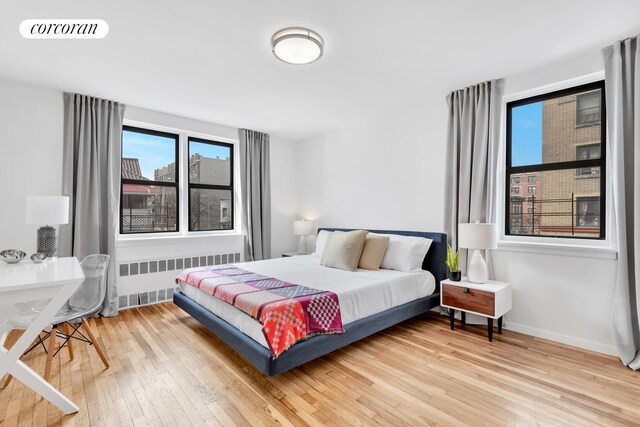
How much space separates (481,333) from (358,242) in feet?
4.96

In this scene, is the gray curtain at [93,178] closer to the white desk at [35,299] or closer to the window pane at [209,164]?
the window pane at [209,164]

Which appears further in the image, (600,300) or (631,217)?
(600,300)

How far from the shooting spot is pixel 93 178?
11.3ft

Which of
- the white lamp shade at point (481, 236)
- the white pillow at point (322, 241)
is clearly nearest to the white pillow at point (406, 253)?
the white lamp shade at point (481, 236)

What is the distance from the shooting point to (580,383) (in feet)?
6.73

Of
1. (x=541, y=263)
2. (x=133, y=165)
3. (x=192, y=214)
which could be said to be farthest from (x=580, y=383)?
(x=133, y=165)

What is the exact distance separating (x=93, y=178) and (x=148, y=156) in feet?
2.72

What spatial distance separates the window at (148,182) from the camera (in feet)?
13.0

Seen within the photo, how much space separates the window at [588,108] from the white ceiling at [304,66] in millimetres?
459

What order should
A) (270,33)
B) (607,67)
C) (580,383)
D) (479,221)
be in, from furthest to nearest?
(479,221) < (607,67) < (270,33) < (580,383)

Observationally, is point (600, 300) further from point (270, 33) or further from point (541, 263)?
point (270, 33)

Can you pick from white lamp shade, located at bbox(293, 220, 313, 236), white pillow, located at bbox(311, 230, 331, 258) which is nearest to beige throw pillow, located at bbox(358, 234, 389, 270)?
white pillow, located at bbox(311, 230, 331, 258)

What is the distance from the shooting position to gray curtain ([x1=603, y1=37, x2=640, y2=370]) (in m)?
2.29

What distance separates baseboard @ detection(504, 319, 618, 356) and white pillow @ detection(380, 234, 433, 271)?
1.04 meters
